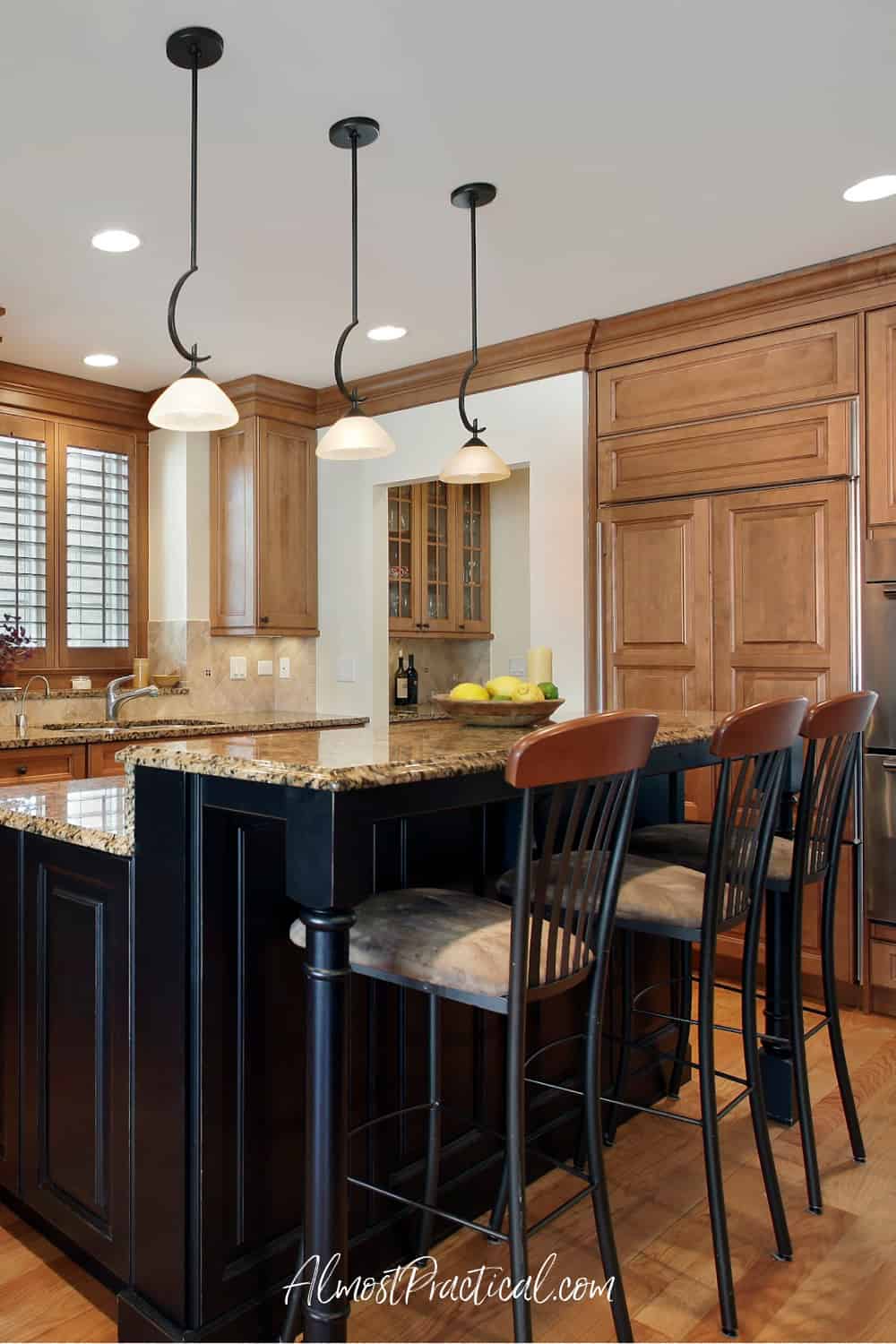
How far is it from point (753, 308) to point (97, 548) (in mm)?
3293

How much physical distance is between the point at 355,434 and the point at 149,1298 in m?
2.04

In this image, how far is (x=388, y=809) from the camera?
1420 mm

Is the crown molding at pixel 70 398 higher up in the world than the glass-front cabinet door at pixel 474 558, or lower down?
higher up

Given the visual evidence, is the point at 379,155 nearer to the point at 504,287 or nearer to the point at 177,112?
the point at 177,112

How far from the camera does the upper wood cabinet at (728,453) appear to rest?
3.43m

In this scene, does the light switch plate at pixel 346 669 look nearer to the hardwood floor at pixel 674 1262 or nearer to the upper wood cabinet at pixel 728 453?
the upper wood cabinet at pixel 728 453

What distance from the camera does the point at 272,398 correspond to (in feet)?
16.1

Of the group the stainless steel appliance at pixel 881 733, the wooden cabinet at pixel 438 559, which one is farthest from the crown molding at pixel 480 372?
the stainless steel appliance at pixel 881 733

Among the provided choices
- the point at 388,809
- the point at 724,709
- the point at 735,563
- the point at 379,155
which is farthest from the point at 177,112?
the point at 724,709

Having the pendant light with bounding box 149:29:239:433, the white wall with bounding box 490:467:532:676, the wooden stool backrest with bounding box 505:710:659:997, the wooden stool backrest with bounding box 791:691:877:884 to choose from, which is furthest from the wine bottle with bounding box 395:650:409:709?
the wooden stool backrest with bounding box 505:710:659:997

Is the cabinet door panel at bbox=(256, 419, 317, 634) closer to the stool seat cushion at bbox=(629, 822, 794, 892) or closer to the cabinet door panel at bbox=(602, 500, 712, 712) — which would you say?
the cabinet door panel at bbox=(602, 500, 712, 712)

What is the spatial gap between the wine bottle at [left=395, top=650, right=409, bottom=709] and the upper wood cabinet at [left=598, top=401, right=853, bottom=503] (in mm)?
2271

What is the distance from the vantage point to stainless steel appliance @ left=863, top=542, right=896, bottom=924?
325 cm

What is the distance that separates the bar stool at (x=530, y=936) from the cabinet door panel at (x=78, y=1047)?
0.36m
